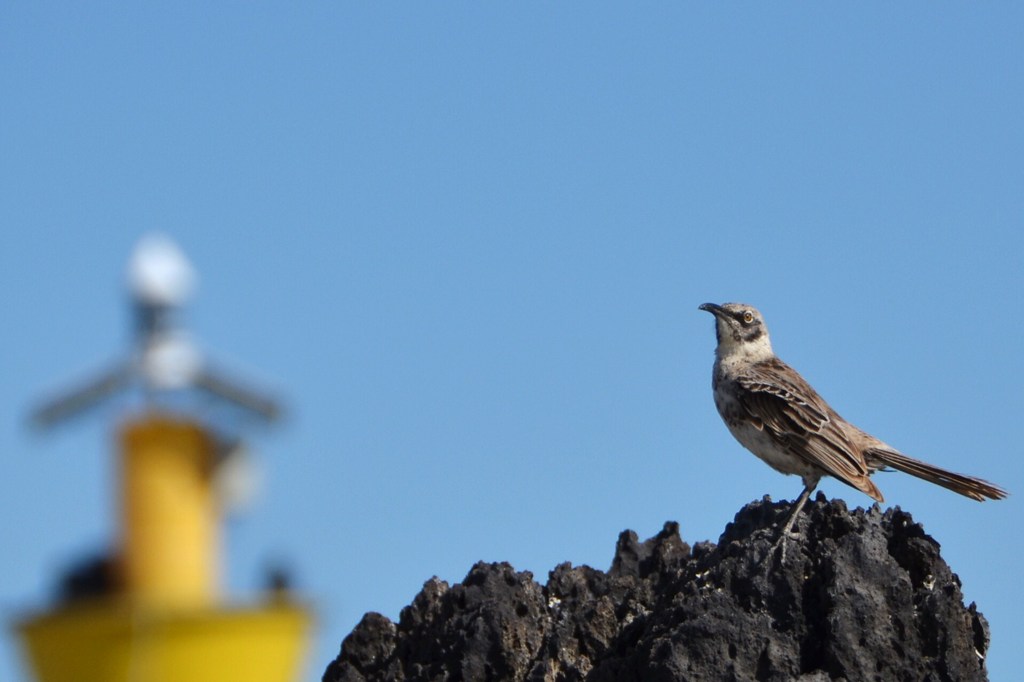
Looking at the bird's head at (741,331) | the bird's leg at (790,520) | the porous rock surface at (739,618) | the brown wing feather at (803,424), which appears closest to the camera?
the porous rock surface at (739,618)

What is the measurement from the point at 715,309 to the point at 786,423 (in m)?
2.00

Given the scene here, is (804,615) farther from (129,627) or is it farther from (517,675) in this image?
(129,627)

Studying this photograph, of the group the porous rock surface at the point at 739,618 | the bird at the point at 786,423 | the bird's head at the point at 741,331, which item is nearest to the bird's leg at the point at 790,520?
the porous rock surface at the point at 739,618

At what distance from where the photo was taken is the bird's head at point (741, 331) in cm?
1559

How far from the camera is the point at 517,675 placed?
1178 centimetres

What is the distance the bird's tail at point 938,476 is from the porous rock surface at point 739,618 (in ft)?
9.65

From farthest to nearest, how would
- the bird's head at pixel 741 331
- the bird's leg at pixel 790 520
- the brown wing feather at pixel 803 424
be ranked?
the bird's head at pixel 741 331
the brown wing feather at pixel 803 424
the bird's leg at pixel 790 520

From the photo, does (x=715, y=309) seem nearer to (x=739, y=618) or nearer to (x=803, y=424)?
(x=803, y=424)

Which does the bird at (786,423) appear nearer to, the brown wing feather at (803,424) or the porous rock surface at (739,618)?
the brown wing feather at (803,424)

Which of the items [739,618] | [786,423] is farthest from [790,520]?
[786,423]

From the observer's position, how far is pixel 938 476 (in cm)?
1487

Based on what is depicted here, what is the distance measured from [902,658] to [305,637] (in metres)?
9.05

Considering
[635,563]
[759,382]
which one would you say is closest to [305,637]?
[635,563]

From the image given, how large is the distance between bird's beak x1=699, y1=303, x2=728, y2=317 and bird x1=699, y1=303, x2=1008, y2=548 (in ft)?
0.04
